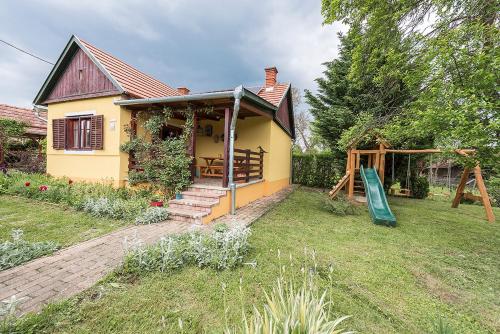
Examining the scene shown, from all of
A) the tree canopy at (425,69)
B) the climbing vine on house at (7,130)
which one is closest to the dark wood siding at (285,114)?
the tree canopy at (425,69)

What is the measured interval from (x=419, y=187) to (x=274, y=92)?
8958 millimetres

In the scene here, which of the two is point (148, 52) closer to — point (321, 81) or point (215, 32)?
point (215, 32)

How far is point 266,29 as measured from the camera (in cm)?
998

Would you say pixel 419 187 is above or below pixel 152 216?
above

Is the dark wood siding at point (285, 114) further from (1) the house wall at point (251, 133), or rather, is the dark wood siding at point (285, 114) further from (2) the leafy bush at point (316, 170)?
(2) the leafy bush at point (316, 170)

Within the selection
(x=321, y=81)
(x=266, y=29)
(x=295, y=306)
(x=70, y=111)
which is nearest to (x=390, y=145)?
(x=321, y=81)

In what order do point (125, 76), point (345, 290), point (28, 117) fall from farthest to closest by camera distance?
point (28, 117), point (125, 76), point (345, 290)

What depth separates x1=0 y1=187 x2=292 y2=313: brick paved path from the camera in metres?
2.43

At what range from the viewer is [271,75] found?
35.7 ft

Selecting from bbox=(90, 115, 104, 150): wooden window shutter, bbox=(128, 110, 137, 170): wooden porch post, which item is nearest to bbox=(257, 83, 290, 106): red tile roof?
bbox=(128, 110, 137, 170): wooden porch post

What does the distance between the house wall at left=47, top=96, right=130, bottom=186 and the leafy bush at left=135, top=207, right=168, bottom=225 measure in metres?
2.85

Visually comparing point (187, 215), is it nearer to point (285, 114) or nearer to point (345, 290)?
Answer: point (345, 290)

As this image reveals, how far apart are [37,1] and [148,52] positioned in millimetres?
5391

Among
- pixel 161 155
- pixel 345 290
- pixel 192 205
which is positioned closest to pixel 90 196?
pixel 161 155
